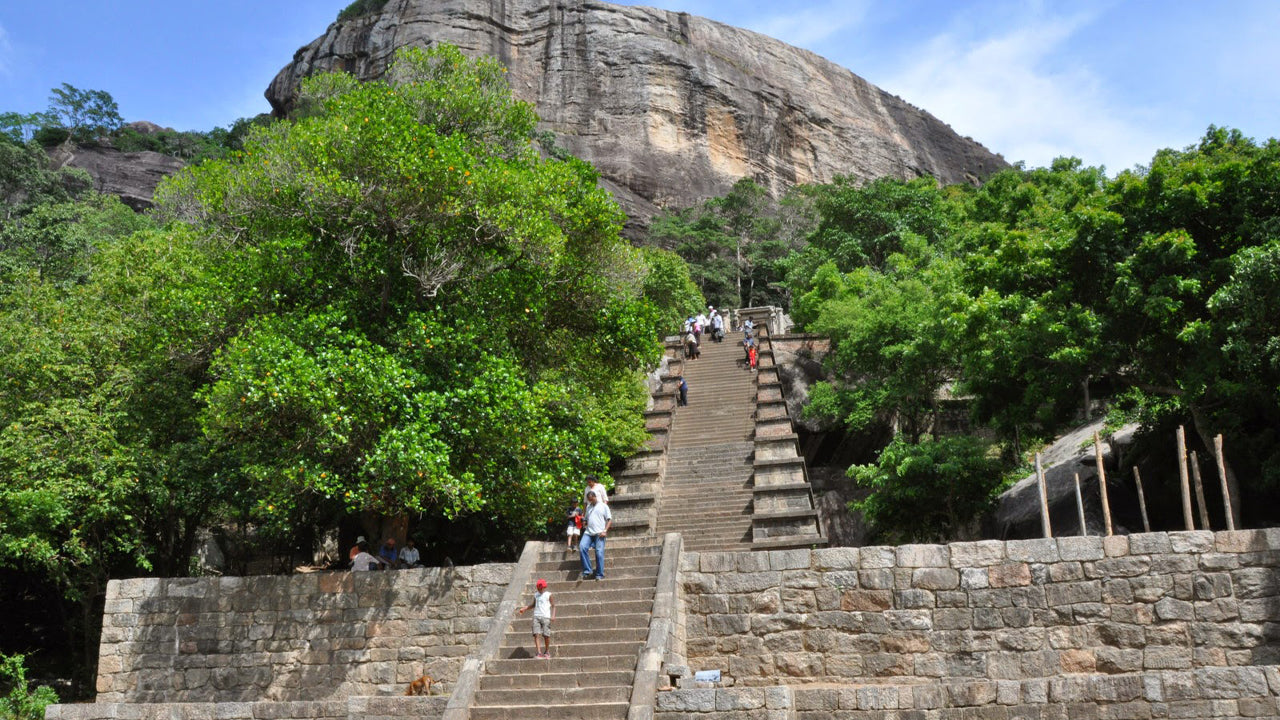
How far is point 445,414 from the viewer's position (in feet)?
40.7

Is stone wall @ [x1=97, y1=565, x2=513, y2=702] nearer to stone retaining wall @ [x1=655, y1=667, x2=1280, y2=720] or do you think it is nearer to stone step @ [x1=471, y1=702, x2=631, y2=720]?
stone step @ [x1=471, y1=702, x2=631, y2=720]

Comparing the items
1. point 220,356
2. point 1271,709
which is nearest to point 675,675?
point 1271,709

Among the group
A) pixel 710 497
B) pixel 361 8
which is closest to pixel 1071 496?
pixel 710 497

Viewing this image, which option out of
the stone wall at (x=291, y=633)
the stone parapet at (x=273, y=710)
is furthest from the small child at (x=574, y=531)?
the stone parapet at (x=273, y=710)

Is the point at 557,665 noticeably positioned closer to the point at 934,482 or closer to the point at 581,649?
the point at 581,649

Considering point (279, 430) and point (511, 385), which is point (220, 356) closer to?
point (279, 430)

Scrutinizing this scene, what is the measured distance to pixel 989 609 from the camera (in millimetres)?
10664

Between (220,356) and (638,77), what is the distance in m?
44.2

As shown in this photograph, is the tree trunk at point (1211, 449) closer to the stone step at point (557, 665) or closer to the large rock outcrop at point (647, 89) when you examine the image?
the stone step at point (557, 665)

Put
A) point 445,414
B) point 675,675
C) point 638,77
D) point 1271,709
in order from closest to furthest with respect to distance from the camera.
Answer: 1. point 1271,709
2. point 675,675
3. point 445,414
4. point 638,77

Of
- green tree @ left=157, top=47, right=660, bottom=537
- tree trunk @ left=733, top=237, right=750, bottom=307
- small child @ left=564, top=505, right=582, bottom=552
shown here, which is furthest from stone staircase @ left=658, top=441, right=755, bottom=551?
tree trunk @ left=733, top=237, right=750, bottom=307

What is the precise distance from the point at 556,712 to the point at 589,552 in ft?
8.84

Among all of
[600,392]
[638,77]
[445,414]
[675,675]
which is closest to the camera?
[675,675]

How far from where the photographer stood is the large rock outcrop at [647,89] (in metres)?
52.1
